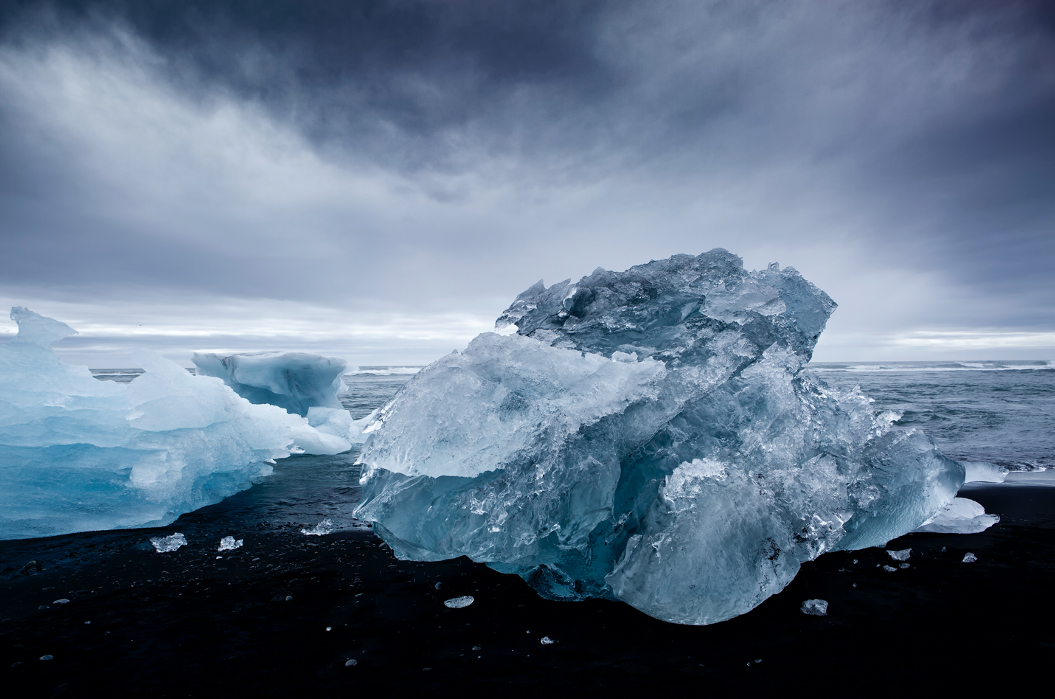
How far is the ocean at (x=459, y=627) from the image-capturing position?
8.38ft

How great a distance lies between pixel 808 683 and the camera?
245 cm

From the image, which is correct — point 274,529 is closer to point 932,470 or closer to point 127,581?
point 127,581

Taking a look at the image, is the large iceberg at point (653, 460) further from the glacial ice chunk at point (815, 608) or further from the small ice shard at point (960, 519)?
the small ice shard at point (960, 519)

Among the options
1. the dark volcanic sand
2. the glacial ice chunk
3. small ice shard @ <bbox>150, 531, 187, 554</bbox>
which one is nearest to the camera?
the dark volcanic sand

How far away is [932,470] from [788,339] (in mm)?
1669

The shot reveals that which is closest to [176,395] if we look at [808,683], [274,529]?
[274,529]

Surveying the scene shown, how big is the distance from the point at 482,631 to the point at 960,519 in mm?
4769

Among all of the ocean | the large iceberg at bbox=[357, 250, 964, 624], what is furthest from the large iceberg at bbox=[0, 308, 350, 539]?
the large iceberg at bbox=[357, 250, 964, 624]

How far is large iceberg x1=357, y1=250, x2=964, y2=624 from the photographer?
3.23 metres

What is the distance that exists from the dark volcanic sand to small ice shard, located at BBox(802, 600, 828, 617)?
49 millimetres

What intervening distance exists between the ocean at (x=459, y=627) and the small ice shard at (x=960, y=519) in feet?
0.39

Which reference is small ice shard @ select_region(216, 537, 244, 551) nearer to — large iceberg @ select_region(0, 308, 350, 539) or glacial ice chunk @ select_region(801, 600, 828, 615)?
large iceberg @ select_region(0, 308, 350, 539)

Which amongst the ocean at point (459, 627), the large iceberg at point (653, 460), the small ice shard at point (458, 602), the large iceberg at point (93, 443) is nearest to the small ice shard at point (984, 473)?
the ocean at point (459, 627)

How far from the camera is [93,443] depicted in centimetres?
567
